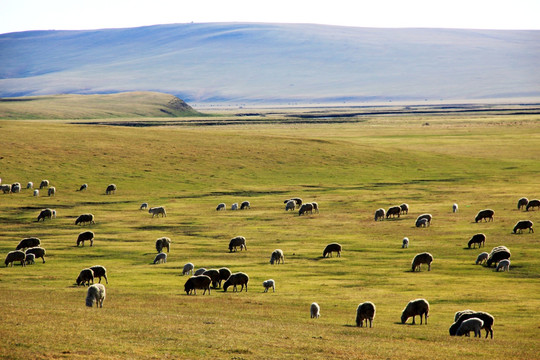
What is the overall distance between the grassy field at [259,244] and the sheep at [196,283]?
2.60 feet

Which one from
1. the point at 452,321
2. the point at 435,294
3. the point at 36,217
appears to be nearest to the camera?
the point at 452,321

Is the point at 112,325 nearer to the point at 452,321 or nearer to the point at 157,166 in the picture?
the point at 452,321

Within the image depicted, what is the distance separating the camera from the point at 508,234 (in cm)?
4312

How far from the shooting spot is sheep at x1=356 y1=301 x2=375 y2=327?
23.5 meters

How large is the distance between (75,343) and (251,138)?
8185 centimetres

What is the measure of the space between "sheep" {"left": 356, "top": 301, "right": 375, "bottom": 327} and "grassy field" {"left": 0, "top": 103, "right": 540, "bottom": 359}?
0.69 meters

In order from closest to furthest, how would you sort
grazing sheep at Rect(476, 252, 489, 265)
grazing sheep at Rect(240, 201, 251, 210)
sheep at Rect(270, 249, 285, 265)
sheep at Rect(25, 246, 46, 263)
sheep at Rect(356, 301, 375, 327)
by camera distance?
sheep at Rect(356, 301, 375, 327) → grazing sheep at Rect(476, 252, 489, 265) → sheep at Rect(270, 249, 285, 265) → sheep at Rect(25, 246, 46, 263) → grazing sheep at Rect(240, 201, 251, 210)

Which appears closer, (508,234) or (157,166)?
(508,234)

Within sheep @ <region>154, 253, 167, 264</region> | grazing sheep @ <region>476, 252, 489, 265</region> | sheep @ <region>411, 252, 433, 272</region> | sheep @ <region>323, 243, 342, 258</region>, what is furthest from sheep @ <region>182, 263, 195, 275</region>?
grazing sheep @ <region>476, 252, 489, 265</region>

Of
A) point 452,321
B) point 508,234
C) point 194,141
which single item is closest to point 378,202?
point 508,234

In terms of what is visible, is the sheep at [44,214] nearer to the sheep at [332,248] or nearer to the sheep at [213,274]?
the sheep at [213,274]

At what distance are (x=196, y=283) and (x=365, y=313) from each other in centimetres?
876

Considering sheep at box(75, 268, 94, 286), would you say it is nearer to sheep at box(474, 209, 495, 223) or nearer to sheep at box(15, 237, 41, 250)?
sheep at box(15, 237, 41, 250)

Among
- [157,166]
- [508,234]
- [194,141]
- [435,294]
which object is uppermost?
[194,141]
